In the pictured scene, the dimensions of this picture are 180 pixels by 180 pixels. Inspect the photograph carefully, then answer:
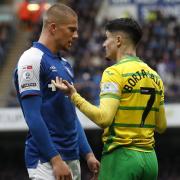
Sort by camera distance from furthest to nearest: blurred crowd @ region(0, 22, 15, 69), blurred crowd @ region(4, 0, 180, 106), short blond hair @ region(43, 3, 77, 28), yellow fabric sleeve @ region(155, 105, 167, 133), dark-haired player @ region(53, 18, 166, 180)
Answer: blurred crowd @ region(0, 22, 15, 69)
blurred crowd @ region(4, 0, 180, 106)
yellow fabric sleeve @ region(155, 105, 167, 133)
short blond hair @ region(43, 3, 77, 28)
dark-haired player @ region(53, 18, 166, 180)

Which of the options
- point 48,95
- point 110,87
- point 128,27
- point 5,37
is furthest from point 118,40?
point 5,37

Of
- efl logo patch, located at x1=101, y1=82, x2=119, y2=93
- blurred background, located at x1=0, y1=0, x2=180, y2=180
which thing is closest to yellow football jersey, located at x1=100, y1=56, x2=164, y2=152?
efl logo patch, located at x1=101, y1=82, x2=119, y2=93

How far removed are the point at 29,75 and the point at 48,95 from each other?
0.23m

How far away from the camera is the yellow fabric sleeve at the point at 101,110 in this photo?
6.04 meters

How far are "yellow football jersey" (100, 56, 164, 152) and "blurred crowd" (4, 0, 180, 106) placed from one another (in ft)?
33.9

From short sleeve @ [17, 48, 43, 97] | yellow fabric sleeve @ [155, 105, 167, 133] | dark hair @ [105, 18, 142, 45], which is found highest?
dark hair @ [105, 18, 142, 45]

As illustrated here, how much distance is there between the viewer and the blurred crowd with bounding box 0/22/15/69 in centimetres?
2156

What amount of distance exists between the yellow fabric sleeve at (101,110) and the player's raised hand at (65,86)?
37mm

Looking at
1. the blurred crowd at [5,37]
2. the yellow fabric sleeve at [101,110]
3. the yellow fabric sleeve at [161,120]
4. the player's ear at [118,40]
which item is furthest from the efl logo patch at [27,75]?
the blurred crowd at [5,37]

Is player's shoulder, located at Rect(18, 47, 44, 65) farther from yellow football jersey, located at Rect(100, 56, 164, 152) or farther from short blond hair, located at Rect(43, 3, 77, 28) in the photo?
yellow football jersey, located at Rect(100, 56, 164, 152)

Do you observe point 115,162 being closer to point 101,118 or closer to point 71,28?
point 101,118

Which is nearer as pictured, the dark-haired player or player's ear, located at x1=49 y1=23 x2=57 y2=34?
the dark-haired player

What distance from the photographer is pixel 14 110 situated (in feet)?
58.2

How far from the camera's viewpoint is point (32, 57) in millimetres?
6172
